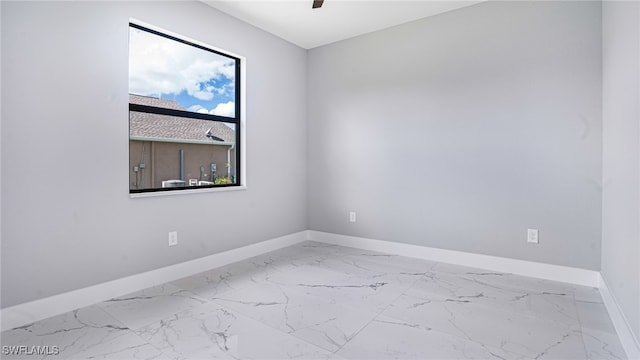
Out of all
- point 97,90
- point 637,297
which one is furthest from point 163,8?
point 637,297

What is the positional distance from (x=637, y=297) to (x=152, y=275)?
9.77 feet

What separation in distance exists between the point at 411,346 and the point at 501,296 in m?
1.06

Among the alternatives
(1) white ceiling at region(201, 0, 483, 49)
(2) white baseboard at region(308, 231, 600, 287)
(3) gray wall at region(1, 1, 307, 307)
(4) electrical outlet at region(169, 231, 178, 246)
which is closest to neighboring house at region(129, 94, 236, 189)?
(3) gray wall at region(1, 1, 307, 307)

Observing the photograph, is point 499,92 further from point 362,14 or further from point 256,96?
point 256,96

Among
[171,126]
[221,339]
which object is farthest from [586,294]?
[171,126]

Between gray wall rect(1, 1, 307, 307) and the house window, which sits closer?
gray wall rect(1, 1, 307, 307)

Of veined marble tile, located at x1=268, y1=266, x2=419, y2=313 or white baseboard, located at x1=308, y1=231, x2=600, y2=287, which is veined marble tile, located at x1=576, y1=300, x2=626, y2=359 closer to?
white baseboard, located at x1=308, y1=231, x2=600, y2=287

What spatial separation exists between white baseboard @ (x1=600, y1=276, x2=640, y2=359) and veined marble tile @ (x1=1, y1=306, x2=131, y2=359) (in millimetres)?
2545

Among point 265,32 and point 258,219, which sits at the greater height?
point 265,32

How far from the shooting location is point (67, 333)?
187cm

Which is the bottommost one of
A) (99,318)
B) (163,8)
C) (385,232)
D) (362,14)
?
(99,318)

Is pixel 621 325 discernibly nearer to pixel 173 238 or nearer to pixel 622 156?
pixel 622 156

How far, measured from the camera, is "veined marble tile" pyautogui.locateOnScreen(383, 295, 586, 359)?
1708 millimetres

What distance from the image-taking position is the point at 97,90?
2285 mm
